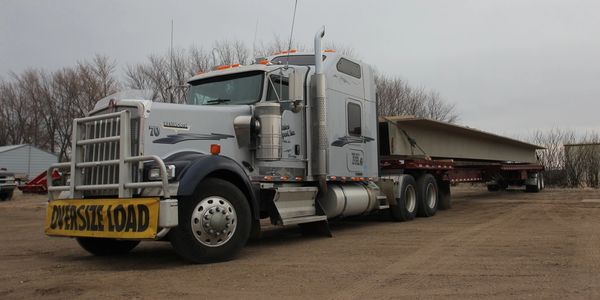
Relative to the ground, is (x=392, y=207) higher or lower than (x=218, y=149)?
lower

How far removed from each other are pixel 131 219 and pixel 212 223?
0.98 meters

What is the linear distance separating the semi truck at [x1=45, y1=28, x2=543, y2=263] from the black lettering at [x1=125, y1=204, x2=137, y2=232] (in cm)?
1

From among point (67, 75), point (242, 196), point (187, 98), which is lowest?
point (242, 196)

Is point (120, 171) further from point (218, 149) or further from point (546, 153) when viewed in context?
point (546, 153)

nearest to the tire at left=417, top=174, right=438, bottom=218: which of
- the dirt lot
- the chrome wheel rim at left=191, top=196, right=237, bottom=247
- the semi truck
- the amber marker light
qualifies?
the semi truck

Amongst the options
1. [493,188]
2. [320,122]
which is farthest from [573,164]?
[320,122]

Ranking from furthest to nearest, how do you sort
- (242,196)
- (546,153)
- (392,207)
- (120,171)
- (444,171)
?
1. (546,153)
2. (444,171)
3. (392,207)
4. (242,196)
5. (120,171)

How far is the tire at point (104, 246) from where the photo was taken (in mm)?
7453

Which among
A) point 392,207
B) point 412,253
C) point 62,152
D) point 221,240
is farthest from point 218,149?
point 62,152

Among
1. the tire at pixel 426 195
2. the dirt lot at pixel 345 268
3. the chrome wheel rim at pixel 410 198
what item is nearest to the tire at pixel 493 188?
the tire at pixel 426 195

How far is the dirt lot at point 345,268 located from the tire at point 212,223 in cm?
21

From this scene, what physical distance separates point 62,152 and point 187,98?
44987 millimetres

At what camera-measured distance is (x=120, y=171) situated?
625 cm

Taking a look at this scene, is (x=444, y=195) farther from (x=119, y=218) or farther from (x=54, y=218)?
(x=54, y=218)
